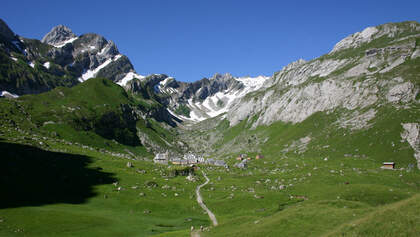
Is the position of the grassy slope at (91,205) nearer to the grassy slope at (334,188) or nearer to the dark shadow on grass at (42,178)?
the dark shadow on grass at (42,178)

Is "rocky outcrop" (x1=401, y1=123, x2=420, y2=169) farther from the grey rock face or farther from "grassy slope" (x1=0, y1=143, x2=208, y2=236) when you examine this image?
"grassy slope" (x1=0, y1=143, x2=208, y2=236)

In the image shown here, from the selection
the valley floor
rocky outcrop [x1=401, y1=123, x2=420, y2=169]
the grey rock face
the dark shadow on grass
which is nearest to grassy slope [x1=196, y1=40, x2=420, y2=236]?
the valley floor

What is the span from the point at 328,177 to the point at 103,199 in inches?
3298

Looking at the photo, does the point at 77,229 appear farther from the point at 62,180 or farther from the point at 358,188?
the point at 358,188

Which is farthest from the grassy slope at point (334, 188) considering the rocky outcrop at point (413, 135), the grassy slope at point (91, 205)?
the grassy slope at point (91, 205)

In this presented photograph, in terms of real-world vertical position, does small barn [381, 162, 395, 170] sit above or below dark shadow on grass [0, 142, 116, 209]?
below

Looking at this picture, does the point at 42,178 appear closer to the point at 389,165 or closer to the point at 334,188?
the point at 334,188

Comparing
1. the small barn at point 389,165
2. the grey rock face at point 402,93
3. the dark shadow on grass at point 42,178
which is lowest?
the small barn at point 389,165

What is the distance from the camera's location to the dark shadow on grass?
63.8 metres

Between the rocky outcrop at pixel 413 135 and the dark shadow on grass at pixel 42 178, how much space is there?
13780 centimetres

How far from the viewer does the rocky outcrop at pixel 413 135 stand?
126319 millimetres

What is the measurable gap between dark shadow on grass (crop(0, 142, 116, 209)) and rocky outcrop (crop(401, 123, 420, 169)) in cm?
13780

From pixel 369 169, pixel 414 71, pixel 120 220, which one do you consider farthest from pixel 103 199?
pixel 414 71

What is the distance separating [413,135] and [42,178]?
16299 cm
